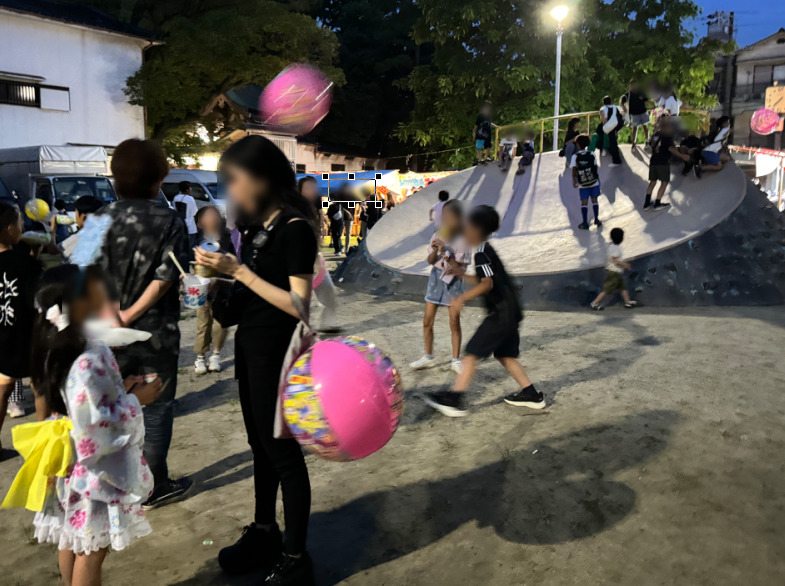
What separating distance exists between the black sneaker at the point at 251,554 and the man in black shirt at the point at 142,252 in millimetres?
849

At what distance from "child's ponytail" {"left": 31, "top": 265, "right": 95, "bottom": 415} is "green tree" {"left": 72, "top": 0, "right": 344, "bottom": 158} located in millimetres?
18008

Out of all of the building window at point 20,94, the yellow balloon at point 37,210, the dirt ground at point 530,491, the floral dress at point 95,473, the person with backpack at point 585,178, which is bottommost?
the dirt ground at point 530,491

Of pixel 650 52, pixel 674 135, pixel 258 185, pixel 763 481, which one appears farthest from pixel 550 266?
pixel 650 52

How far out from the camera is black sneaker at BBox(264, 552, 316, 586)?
7.73 ft

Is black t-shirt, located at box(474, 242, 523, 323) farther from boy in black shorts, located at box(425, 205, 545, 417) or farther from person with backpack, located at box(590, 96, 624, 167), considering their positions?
person with backpack, located at box(590, 96, 624, 167)

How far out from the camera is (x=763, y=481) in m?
3.33

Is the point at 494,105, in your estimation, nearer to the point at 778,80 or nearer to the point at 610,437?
the point at 610,437

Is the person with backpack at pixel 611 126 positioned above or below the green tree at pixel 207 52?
below

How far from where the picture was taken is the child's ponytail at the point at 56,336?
79.0 inches

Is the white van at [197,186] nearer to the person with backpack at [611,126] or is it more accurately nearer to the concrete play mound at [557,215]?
the concrete play mound at [557,215]

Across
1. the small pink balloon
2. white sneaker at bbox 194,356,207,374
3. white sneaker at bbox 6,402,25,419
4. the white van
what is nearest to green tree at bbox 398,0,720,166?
the small pink balloon

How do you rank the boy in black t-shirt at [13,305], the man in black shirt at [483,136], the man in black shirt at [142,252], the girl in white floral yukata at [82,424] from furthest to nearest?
the man in black shirt at [483,136] < the boy in black t-shirt at [13,305] < the man in black shirt at [142,252] < the girl in white floral yukata at [82,424]

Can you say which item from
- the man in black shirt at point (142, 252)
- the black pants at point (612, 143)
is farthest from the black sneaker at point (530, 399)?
the black pants at point (612, 143)

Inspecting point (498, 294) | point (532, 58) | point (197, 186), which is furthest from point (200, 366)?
point (532, 58)
